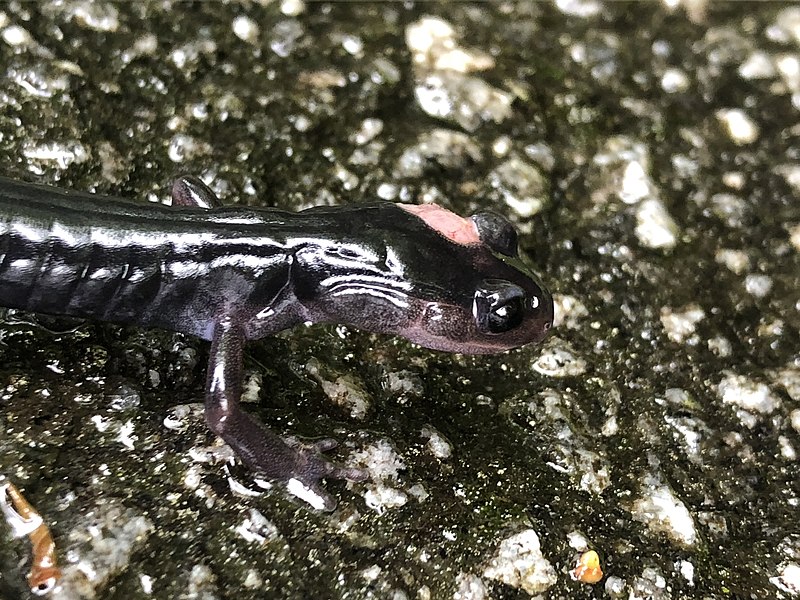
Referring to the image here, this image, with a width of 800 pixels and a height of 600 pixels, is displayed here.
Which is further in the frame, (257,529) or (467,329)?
(467,329)

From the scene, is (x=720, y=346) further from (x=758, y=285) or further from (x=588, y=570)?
(x=588, y=570)

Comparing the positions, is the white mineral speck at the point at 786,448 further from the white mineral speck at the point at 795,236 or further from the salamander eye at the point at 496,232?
the salamander eye at the point at 496,232

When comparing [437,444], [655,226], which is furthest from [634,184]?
[437,444]

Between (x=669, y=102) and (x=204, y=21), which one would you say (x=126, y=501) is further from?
(x=669, y=102)

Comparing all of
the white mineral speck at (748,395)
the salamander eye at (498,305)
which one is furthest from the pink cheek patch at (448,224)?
the white mineral speck at (748,395)

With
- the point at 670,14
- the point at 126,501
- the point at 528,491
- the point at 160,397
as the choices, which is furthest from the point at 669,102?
the point at 126,501
